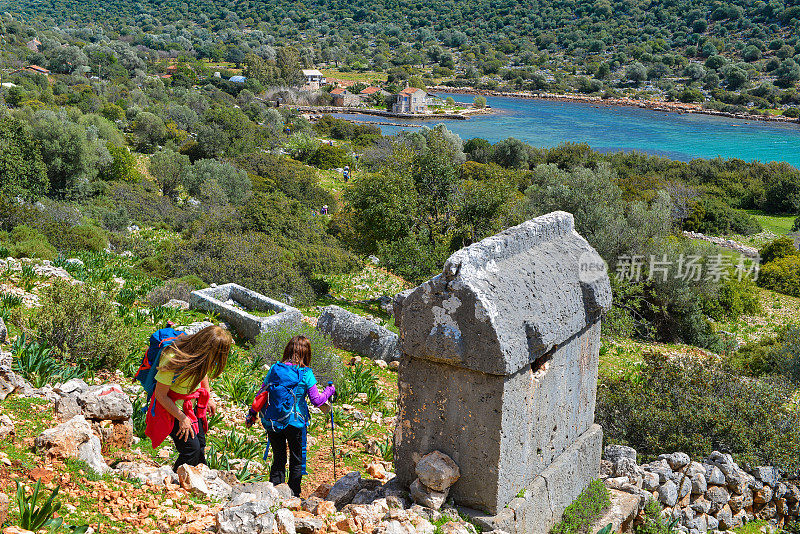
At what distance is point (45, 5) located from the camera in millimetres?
178000

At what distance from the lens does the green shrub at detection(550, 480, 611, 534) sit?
5125mm

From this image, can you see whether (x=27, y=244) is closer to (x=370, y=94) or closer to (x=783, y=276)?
(x=783, y=276)

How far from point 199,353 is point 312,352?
4.68 metres

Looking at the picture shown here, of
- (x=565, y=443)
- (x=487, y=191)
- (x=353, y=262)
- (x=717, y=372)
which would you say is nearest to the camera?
(x=565, y=443)

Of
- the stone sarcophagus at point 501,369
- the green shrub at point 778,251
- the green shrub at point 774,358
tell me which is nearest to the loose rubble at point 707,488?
the stone sarcophagus at point 501,369

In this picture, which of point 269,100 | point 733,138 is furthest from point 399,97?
point 733,138

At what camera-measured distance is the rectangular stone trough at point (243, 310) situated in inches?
427

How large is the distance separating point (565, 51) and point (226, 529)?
137494 millimetres

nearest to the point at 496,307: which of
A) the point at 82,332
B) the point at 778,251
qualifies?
the point at 82,332

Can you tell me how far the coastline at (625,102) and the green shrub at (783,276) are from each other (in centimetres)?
6017

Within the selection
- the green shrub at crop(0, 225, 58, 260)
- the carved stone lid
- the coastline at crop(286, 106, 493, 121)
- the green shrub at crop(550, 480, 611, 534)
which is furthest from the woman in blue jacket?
the coastline at crop(286, 106, 493, 121)

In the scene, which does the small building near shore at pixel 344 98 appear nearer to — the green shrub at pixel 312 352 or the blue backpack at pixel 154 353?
the green shrub at pixel 312 352

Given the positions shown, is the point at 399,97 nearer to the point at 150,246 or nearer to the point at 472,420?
the point at 150,246

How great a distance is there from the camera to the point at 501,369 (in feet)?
13.7
